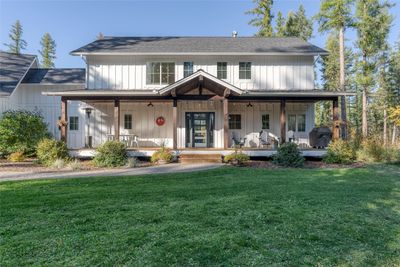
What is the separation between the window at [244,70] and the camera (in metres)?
16.3

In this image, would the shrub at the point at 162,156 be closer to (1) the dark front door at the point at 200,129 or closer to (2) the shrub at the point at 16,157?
(1) the dark front door at the point at 200,129

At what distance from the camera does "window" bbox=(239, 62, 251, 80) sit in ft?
53.4

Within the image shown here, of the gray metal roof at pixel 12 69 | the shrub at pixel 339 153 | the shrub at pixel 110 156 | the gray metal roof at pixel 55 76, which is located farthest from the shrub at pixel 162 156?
the gray metal roof at pixel 12 69

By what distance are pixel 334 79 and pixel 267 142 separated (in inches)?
1125

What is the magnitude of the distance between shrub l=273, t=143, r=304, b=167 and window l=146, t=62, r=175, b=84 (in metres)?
7.53

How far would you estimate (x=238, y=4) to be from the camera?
1127 inches

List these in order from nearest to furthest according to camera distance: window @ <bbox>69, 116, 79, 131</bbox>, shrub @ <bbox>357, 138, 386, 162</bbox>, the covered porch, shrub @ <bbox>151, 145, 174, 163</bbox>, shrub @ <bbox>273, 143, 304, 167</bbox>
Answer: shrub @ <bbox>273, 143, 304, 167</bbox> → shrub @ <bbox>151, 145, 174, 163</bbox> → shrub @ <bbox>357, 138, 386, 162</bbox> → the covered porch → window @ <bbox>69, 116, 79, 131</bbox>

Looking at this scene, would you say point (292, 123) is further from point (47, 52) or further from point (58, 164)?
point (47, 52)

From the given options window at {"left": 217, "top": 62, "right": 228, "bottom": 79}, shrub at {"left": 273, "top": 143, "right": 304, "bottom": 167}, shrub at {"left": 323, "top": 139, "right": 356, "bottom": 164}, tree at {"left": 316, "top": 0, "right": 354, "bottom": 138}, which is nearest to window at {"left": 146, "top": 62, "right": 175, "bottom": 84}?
window at {"left": 217, "top": 62, "right": 228, "bottom": 79}

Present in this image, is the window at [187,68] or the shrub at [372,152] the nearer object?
the shrub at [372,152]

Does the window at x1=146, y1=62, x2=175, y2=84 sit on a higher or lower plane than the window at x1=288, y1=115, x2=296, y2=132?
higher

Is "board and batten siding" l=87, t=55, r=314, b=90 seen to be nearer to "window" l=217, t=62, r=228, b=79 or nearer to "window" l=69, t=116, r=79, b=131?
"window" l=217, t=62, r=228, b=79

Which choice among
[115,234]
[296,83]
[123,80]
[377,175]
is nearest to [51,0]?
[123,80]

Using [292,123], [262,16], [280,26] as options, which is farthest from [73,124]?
[280,26]
